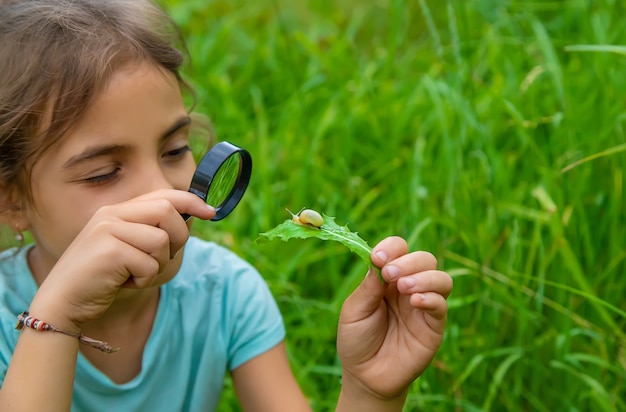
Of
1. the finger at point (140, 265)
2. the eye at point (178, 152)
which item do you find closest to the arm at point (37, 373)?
the finger at point (140, 265)

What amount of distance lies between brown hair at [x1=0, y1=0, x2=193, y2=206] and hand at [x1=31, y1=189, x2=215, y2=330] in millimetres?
230

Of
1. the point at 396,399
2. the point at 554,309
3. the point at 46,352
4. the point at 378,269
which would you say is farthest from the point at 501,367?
the point at 46,352

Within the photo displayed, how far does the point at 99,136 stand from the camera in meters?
1.72

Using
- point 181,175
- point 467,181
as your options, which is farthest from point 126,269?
point 467,181

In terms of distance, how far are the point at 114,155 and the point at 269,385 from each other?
64 cm

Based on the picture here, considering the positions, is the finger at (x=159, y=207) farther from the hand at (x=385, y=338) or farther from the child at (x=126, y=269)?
the hand at (x=385, y=338)

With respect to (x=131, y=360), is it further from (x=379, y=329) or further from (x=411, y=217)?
(x=411, y=217)

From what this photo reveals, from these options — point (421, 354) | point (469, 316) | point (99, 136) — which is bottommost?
point (469, 316)

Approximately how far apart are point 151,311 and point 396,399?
59cm

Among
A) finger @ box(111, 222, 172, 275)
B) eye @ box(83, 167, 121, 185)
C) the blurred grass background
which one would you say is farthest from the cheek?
the blurred grass background

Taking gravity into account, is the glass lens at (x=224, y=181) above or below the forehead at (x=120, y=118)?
below

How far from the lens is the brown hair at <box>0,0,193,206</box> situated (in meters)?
1.75

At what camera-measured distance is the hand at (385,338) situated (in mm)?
1699

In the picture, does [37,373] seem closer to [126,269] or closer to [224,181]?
[126,269]
